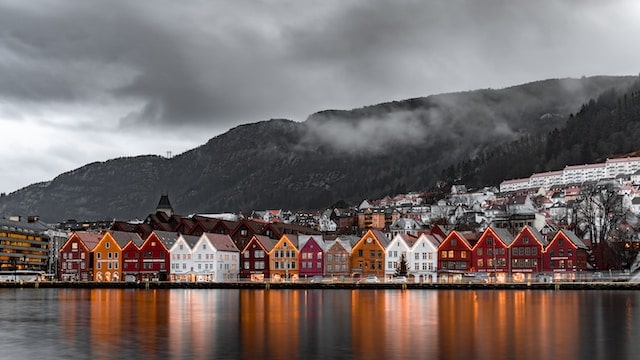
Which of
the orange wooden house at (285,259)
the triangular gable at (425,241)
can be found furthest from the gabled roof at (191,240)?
the triangular gable at (425,241)

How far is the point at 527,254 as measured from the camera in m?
122

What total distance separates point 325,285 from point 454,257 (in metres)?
23.9

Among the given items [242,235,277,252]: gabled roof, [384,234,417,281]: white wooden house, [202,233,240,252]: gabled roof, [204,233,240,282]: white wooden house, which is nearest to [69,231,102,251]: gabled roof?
[204,233,240,282]: white wooden house

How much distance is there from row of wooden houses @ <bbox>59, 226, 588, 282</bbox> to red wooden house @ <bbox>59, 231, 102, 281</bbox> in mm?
179

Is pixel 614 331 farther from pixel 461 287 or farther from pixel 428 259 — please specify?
pixel 428 259

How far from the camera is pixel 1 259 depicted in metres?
181

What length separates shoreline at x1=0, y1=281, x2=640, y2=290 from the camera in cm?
10494

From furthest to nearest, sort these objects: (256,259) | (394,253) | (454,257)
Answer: (256,259) → (394,253) → (454,257)

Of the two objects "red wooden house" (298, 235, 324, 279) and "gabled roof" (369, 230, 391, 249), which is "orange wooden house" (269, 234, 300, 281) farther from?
"gabled roof" (369, 230, 391, 249)

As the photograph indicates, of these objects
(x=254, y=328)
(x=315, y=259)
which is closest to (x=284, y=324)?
(x=254, y=328)

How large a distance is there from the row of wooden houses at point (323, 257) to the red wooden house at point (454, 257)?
6.4 inches

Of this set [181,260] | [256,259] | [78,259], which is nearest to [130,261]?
[181,260]

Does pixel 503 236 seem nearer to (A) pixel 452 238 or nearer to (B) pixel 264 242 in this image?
(A) pixel 452 238

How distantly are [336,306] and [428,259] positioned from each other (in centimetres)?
6108
